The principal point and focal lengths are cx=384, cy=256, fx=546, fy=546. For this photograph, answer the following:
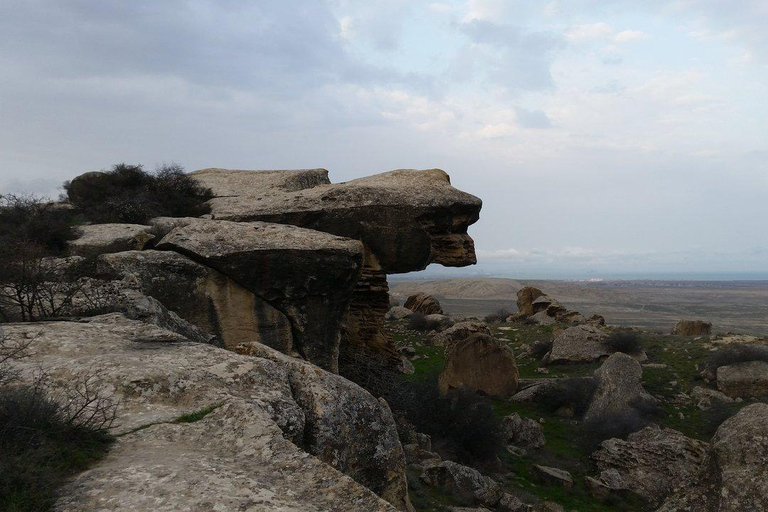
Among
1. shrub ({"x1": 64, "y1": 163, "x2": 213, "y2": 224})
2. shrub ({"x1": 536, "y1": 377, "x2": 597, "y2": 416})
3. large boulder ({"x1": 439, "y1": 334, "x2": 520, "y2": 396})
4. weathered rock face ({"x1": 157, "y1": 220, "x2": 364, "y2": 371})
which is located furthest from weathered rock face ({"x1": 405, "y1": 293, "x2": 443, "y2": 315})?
weathered rock face ({"x1": 157, "y1": 220, "x2": 364, "y2": 371})

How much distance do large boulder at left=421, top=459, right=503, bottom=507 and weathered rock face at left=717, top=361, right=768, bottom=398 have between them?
12707 mm

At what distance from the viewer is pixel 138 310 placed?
8742 mm

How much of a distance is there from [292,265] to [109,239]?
427 cm

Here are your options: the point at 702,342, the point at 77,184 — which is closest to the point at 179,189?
the point at 77,184

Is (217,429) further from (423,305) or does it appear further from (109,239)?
(423,305)

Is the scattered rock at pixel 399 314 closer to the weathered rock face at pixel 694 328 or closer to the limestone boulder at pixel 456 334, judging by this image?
the limestone boulder at pixel 456 334

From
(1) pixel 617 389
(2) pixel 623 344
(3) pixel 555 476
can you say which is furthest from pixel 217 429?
(2) pixel 623 344

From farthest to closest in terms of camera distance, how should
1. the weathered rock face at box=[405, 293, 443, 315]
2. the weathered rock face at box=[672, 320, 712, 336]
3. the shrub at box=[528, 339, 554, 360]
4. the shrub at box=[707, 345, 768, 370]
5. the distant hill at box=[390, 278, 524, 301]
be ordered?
the distant hill at box=[390, 278, 524, 301] < the weathered rock face at box=[405, 293, 443, 315] < the weathered rock face at box=[672, 320, 712, 336] < the shrub at box=[528, 339, 554, 360] < the shrub at box=[707, 345, 768, 370]

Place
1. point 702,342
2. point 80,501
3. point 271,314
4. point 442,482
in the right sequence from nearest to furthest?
point 80,501, point 442,482, point 271,314, point 702,342

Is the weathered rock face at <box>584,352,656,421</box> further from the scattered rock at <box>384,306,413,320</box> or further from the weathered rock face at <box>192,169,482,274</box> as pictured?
the scattered rock at <box>384,306,413,320</box>

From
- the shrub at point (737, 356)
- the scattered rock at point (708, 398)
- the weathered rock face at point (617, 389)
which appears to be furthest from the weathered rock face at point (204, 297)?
the shrub at point (737, 356)

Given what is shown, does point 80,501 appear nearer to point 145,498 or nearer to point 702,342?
point 145,498

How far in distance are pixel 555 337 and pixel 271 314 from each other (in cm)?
1752

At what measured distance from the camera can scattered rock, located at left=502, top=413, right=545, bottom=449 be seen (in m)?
16.5
